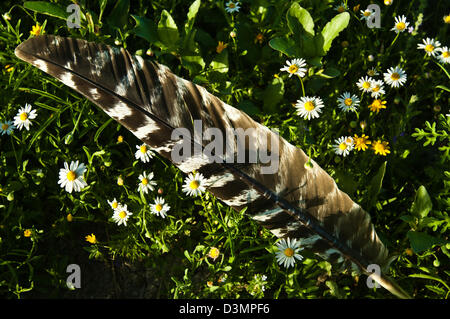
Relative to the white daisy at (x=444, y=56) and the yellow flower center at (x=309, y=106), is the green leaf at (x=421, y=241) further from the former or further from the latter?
the white daisy at (x=444, y=56)

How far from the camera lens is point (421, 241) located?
1698 mm

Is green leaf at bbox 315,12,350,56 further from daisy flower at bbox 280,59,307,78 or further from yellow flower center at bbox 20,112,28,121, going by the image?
yellow flower center at bbox 20,112,28,121

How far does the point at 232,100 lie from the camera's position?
224cm

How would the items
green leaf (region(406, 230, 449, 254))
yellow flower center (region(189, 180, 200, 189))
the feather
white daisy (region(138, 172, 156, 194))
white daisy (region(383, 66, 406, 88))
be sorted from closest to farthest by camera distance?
the feather → green leaf (region(406, 230, 449, 254)) → yellow flower center (region(189, 180, 200, 189)) → white daisy (region(138, 172, 156, 194)) → white daisy (region(383, 66, 406, 88))

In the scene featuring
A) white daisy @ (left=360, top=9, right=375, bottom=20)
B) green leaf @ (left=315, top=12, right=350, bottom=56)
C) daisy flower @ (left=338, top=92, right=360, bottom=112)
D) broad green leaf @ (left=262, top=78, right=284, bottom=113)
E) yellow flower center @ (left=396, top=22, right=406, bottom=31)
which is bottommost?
daisy flower @ (left=338, top=92, right=360, bottom=112)

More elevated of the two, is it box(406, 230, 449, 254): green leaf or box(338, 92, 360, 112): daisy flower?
box(338, 92, 360, 112): daisy flower

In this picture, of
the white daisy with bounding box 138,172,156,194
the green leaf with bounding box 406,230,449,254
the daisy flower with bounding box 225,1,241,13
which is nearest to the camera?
the green leaf with bounding box 406,230,449,254

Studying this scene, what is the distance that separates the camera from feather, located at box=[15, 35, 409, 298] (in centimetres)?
146

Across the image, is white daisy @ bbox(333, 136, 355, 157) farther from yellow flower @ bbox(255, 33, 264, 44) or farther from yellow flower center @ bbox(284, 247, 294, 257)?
yellow flower @ bbox(255, 33, 264, 44)

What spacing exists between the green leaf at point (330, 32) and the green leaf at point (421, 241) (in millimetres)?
1019

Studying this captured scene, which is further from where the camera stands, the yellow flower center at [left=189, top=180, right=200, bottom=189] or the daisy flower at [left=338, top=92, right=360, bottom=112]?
the daisy flower at [left=338, top=92, right=360, bottom=112]

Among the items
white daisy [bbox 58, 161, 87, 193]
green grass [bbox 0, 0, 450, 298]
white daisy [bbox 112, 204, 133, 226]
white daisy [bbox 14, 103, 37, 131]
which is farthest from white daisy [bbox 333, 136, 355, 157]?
white daisy [bbox 14, 103, 37, 131]

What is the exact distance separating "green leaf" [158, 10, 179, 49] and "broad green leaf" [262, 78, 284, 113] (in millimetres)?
568
